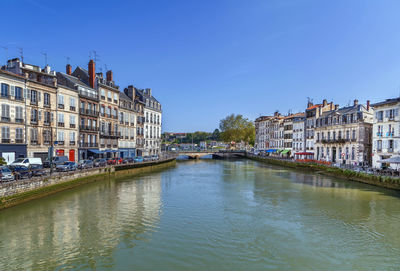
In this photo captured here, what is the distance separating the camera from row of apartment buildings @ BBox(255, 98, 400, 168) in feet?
124

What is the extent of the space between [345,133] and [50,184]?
1985 inches

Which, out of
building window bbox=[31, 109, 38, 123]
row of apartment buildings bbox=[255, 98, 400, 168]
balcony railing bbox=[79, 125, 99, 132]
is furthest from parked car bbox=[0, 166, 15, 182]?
row of apartment buildings bbox=[255, 98, 400, 168]

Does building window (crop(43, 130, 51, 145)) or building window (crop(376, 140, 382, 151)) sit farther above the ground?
building window (crop(43, 130, 51, 145))

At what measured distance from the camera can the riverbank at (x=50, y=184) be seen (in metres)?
18.3

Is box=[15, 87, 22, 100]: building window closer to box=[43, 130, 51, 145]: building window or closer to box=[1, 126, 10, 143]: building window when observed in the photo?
box=[1, 126, 10, 143]: building window

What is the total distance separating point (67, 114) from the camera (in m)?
39.2

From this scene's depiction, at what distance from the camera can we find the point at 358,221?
1720cm

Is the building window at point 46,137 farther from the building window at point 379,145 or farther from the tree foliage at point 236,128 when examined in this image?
the tree foliage at point 236,128

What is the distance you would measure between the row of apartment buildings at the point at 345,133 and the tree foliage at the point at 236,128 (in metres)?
26.6

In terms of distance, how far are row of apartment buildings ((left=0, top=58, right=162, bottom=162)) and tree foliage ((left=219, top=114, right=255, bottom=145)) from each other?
159 feet

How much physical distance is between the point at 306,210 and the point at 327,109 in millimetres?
47935

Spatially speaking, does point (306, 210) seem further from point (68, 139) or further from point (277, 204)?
point (68, 139)

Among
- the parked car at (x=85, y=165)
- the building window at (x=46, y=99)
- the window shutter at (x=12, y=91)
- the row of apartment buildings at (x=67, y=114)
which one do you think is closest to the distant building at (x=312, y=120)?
the row of apartment buildings at (x=67, y=114)

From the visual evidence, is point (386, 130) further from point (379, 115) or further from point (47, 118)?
point (47, 118)
